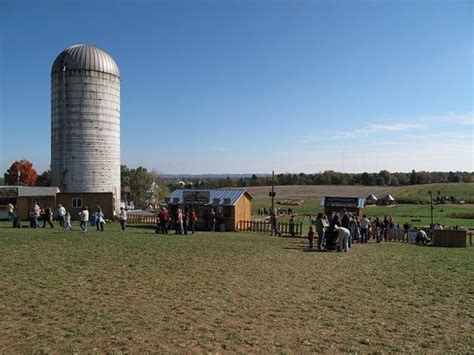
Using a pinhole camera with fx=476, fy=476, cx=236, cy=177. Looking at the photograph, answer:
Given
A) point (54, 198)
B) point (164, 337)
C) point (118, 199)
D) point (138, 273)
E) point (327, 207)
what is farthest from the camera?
point (118, 199)

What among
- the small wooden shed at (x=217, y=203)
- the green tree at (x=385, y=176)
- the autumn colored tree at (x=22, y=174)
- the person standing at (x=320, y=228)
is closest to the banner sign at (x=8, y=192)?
the small wooden shed at (x=217, y=203)

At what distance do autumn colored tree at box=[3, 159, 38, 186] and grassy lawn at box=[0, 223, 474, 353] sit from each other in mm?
89019

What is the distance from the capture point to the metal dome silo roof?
45312 mm

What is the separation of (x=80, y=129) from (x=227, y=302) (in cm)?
3802

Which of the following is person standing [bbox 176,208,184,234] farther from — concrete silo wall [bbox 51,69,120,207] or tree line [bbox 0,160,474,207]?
tree line [bbox 0,160,474,207]

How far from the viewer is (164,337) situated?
8.13 metres

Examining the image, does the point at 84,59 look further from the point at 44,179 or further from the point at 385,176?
the point at 385,176

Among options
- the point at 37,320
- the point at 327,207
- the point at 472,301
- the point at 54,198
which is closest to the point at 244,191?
the point at 327,207

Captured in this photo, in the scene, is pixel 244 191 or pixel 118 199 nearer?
pixel 244 191

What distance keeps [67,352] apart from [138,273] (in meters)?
6.40

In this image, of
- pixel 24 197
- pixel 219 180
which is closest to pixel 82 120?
pixel 24 197

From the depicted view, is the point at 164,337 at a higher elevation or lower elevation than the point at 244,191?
lower

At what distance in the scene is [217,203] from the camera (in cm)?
3394

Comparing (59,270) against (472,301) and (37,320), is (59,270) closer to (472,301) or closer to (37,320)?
(37,320)
